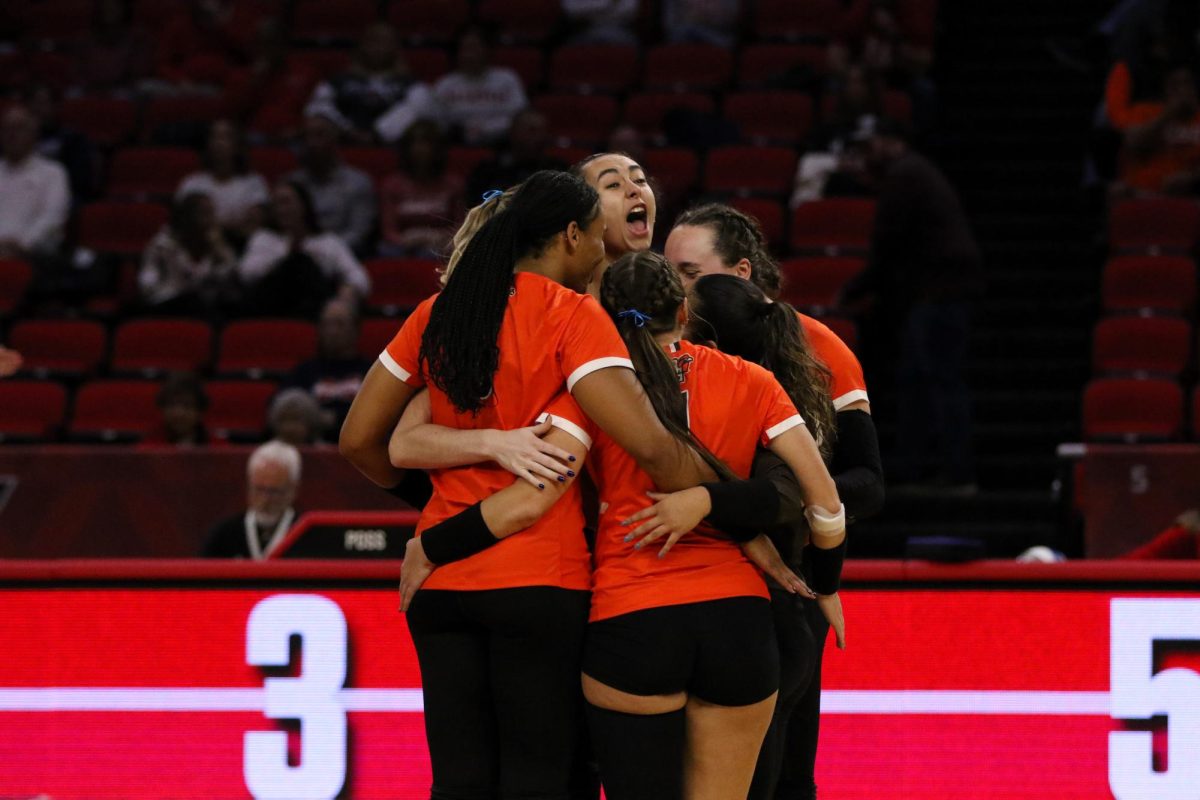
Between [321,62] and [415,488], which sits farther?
[321,62]

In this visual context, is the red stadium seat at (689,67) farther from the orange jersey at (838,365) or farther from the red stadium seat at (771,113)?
the orange jersey at (838,365)

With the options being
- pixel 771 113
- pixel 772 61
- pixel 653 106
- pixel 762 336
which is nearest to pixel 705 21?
pixel 772 61

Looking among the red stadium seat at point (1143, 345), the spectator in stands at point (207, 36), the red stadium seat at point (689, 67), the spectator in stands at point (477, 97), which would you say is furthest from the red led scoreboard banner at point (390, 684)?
the spectator in stands at point (207, 36)

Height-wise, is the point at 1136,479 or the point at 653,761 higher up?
the point at 1136,479

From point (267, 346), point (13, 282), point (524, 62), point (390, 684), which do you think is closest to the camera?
point (390, 684)

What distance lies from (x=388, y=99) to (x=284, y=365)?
2.77m

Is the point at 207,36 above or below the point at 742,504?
above

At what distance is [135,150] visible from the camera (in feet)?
34.5

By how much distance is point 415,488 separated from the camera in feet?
10.9

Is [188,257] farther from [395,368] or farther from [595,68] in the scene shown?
[395,368]

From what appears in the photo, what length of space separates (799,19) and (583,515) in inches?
320

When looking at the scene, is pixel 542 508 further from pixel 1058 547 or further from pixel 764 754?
Answer: pixel 1058 547

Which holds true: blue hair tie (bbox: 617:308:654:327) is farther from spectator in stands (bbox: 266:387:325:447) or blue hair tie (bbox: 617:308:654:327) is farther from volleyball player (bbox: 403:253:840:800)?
spectator in stands (bbox: 266:387:325:447)

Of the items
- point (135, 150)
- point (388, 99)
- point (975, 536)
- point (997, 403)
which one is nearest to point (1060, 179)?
point (997, 403)
